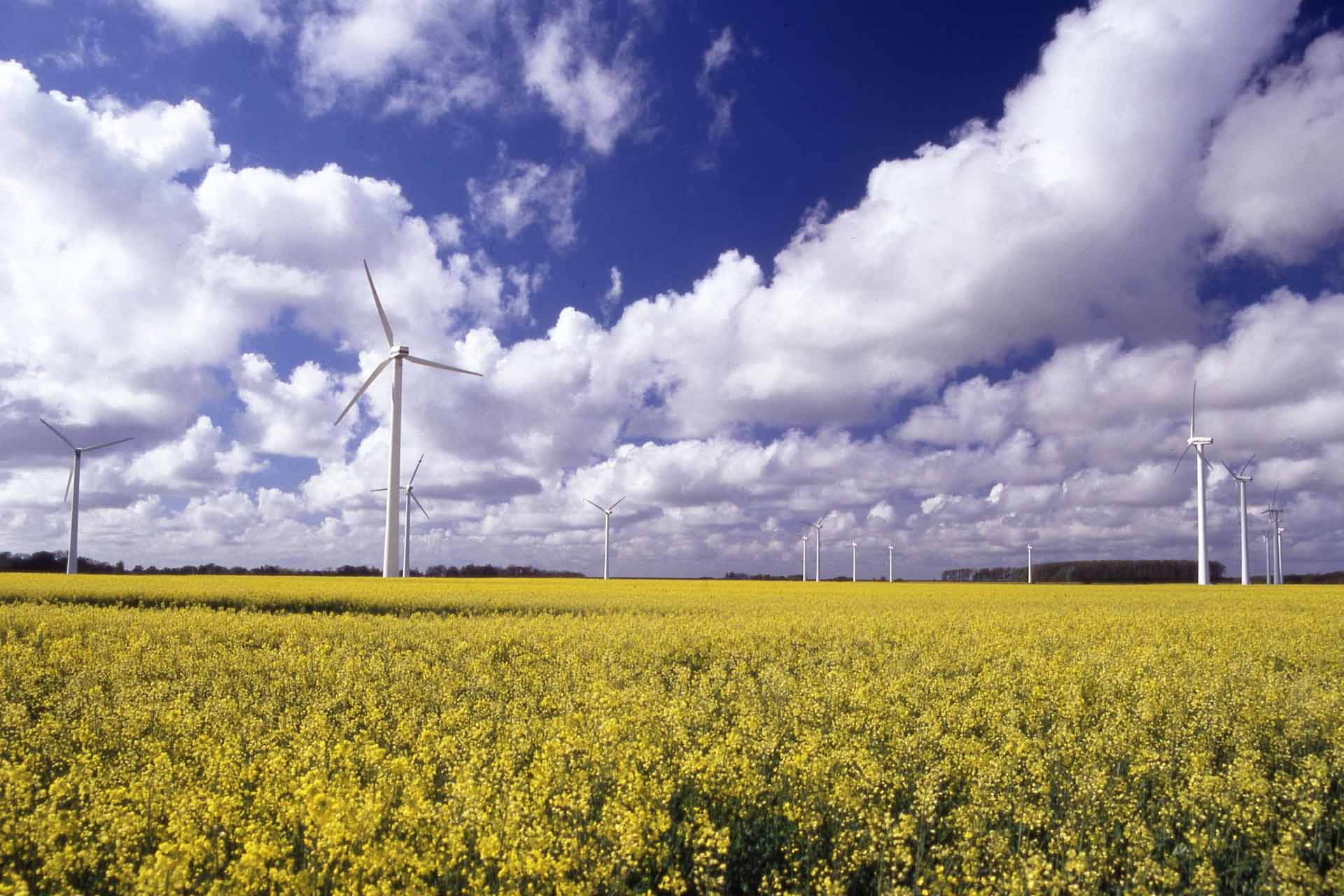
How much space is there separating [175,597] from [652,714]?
3200 cm

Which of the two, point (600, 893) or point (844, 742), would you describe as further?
point (844, 742)

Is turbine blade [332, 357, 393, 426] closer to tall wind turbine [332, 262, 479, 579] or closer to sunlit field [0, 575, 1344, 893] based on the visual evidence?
tall wind turbine [332, 262, 479, 579]

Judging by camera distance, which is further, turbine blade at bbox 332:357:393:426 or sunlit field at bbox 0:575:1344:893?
turbine blade at bbox 332:357:393:426

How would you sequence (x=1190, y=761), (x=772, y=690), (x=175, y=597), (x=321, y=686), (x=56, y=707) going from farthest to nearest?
(x=175, y=597)
(x=321, y=686)
(x=772, y=690)
(x=56, y=707)
(x=1190, y=761)

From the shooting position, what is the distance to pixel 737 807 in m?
7.18

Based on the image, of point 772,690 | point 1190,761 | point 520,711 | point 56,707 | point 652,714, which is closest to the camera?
point 1190,761

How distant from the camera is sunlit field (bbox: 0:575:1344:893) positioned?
18.6 feet

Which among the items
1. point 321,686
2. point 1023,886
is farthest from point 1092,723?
point 321,686

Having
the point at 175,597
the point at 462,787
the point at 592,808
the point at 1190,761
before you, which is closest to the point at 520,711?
the point at 592,808

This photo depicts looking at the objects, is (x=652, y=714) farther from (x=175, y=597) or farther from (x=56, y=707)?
(x=175, y=597)

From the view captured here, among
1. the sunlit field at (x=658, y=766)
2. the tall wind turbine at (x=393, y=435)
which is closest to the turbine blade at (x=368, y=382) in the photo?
the tall wind turbine at (x=393, y=435)

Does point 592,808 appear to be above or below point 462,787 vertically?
below

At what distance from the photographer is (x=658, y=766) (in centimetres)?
729

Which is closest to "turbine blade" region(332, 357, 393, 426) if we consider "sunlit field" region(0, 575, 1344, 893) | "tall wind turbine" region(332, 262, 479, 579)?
"tall wind turbine" region(332, 262, 479, 579)
